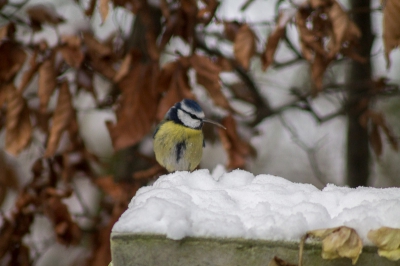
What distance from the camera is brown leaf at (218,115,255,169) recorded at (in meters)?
1.69

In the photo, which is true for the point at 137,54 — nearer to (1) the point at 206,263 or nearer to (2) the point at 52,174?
(2) the point at 52,174

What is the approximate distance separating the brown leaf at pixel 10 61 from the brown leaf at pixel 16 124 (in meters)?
0.04

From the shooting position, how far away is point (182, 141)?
6.04 ft

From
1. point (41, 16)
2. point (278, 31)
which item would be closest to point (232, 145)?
point (278, 31)

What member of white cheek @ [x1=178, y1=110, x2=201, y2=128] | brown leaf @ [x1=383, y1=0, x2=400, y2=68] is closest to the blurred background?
brown leaf @ [x1=383, y1=0, x2=400, y2=68]

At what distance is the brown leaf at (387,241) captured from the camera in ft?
2.72

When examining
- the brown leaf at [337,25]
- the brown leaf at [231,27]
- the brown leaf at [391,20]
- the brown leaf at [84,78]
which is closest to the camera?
the brown leaf at [391,20]

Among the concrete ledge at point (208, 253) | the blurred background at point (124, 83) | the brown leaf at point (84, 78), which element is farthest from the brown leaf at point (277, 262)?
the brown leaf at point (84, 78)

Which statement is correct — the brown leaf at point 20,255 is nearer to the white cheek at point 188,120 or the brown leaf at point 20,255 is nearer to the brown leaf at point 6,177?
the brown leaf at point 6,177

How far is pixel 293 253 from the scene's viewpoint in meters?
0.87

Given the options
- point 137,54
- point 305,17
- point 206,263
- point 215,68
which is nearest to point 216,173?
point 215,68

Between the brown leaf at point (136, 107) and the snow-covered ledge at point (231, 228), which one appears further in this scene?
the brown leaf at point (136, 107)

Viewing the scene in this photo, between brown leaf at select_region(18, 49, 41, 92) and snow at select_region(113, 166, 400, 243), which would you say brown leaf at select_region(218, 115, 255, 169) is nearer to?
snow at select_region(113, 166, 400, 243)

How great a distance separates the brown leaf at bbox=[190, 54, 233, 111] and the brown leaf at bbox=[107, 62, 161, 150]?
5.8 inches
